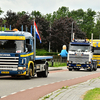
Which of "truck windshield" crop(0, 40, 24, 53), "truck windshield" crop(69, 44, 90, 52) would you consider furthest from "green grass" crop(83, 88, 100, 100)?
"truck windshield" crop(69, 44, 90, 52)

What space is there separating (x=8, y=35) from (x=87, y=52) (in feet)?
51.5

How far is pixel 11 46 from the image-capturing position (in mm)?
19656

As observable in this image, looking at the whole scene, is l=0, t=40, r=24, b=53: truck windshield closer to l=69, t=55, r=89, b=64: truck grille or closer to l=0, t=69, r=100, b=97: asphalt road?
l=0, t=69, r=100, b=97: asphalt road

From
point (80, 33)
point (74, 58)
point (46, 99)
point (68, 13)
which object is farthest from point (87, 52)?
point (68, 13)

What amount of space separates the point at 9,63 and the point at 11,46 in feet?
3.18

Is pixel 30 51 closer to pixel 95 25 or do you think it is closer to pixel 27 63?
pixel 27 63

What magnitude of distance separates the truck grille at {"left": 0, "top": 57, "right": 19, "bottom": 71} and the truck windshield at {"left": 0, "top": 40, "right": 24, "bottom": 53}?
1.49 ft

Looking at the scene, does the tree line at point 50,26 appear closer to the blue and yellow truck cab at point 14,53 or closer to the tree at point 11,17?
the tree at point 11,17

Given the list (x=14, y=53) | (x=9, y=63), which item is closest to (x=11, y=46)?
(x=14, y=53)

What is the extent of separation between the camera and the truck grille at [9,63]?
1955cm

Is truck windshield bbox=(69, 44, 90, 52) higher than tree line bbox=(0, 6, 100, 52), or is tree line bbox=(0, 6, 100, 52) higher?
tree line bbox=(0, 6, 100, 52)

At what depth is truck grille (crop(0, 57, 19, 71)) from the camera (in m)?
19.5

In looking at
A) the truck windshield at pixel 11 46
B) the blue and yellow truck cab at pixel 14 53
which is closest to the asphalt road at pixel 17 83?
the blue and yellow truck cab at pixel 14 53

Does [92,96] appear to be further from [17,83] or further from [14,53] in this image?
Answer: [14,53]
